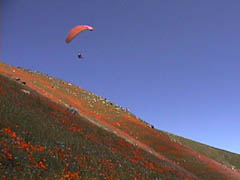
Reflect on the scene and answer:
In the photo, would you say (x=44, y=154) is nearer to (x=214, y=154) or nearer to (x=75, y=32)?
(x=75, y=32)

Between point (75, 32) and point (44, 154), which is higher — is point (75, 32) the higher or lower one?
the higher one

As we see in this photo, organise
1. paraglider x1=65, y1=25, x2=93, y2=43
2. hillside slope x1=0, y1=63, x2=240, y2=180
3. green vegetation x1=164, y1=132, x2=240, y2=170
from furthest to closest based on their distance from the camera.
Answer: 1. green vegetation x1=164, y1=132, x2=240, y2=170
2. hillside slope x1=0, y1=63, x2=240, y2=180
3. paraglider x1=65, y1=25, x2=93, y2=43

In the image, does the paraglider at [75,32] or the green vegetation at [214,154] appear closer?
the paraglider at [75,32]

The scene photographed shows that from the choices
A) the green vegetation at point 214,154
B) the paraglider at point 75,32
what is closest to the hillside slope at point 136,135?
the green vegetation at point 214,154

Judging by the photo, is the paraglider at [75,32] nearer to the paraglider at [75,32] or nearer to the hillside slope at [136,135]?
A: the paraglider at [75,32]

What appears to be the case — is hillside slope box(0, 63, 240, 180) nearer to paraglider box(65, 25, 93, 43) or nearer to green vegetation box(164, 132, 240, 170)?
green vegetation box(164, 132, 240, 170)

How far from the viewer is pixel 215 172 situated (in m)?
41.6

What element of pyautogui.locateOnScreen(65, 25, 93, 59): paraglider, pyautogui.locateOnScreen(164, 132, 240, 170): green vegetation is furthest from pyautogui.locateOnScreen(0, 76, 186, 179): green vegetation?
pyautogui.locateOnScreen(164, 132, 240, 170): green vegetation

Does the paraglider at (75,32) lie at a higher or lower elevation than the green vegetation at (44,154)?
higher

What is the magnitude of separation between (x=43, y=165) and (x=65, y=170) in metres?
1.14

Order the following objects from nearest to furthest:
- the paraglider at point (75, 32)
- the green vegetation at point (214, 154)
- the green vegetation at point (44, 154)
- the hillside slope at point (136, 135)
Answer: the green vegetation at point (44, 154)
the paraglider at point (75, 32)
the hillside slope at point (136, 135)
the green vegetation at point (214, 154)

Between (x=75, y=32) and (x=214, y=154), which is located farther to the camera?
(x=214, y=154)

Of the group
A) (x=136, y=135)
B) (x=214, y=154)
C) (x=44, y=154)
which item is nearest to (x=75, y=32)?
(x=44, y=154)

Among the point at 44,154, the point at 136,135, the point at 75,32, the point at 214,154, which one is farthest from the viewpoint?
the point at 214,154
